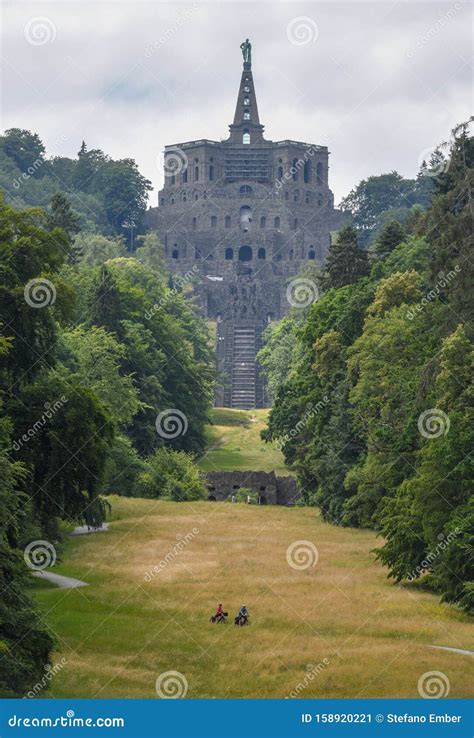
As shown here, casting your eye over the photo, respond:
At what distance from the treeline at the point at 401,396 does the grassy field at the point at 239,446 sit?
8.43 metres

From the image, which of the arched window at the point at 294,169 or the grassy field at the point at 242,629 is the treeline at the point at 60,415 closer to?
the grassy field at the point at 242,629

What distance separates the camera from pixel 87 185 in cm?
17900

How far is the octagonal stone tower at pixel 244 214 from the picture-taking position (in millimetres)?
158750

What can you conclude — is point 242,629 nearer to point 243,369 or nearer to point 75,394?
point 75,394

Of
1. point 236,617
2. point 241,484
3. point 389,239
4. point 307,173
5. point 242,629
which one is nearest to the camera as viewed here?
point 242,629

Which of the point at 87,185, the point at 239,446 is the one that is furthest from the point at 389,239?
the point at 87,185

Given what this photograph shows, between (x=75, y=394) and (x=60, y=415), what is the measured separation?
871 mm

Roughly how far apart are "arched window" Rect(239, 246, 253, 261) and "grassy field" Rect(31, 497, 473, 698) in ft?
356

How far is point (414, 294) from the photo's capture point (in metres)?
64.1

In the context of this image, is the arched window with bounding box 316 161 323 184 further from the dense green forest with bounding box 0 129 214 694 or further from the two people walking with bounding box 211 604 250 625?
the two people walking with bounding box 211 604 250 625

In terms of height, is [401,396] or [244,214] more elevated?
[244,214]

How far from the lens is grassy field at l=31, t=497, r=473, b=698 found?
3466 cm

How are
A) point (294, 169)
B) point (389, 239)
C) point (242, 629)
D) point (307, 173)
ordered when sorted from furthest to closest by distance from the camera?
1. point (307, 173)
2. point (294, 169)
3. point (389, 239)
4. point (242, 629)

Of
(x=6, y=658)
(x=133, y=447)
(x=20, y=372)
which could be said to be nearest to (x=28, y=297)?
(x=20, y=372)
